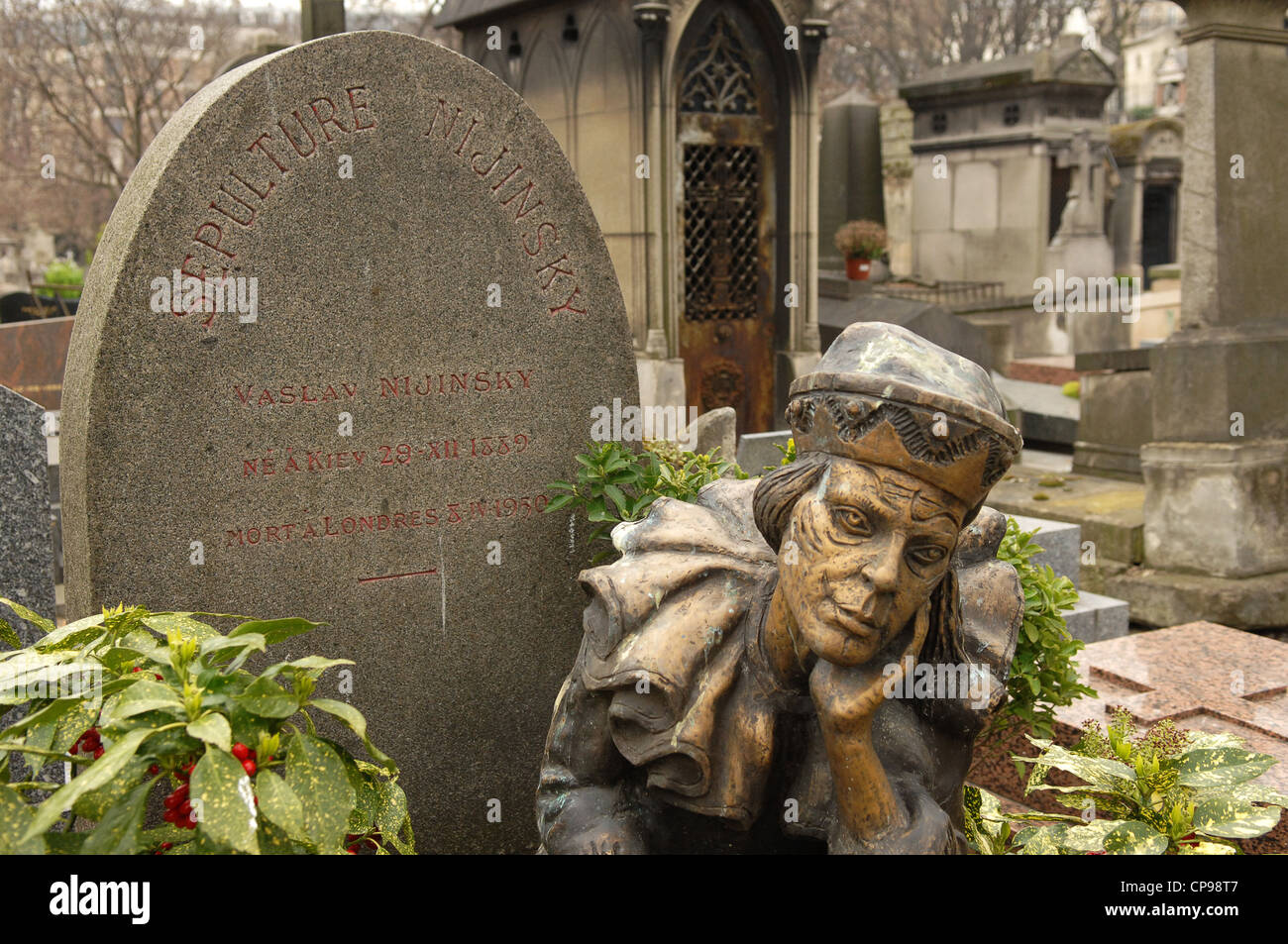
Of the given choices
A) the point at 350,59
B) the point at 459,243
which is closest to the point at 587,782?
the point at 459,243

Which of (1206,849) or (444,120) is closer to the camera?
(1206,849)

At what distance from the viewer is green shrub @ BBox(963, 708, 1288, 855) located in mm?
2916

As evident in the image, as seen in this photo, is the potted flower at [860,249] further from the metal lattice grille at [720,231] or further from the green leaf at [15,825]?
the green leaf at [15,825]

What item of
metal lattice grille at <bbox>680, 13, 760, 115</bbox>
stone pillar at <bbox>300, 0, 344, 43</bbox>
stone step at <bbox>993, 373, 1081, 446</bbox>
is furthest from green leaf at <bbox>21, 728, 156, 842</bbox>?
stone step at <bbox>993, 373, 1081, 446</bbox>

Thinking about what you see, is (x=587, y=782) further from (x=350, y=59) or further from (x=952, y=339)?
(x=952, y=339)

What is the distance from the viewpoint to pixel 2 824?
234cm

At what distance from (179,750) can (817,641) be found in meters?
1.23

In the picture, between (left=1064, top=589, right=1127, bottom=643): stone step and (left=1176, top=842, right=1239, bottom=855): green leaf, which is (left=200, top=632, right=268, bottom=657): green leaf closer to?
(left=1176, top=842, right=1239, bottom=855): green leaf

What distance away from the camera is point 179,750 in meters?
2.42

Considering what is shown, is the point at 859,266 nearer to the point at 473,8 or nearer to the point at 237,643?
the point at 473,8

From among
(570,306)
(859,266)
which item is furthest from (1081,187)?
(570,306)

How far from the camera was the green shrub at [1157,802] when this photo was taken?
2.92 m

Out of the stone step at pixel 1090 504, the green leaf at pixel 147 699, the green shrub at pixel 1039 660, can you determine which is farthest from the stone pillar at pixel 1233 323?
the green leaf at pixel 147 699

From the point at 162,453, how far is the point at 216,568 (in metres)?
0.40
